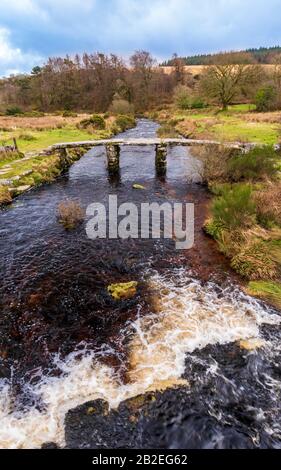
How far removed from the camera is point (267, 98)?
39.0 meters

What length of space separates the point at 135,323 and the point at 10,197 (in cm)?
1019

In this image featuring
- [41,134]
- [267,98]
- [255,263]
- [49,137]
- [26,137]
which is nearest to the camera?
[255,263]

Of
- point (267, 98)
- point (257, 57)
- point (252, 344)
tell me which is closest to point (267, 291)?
point (252, 344)

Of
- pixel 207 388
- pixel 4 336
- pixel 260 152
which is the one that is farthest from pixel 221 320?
pixel 260 152

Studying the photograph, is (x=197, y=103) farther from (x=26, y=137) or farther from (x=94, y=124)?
(x=26, y=137)

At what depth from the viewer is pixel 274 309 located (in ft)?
25.3

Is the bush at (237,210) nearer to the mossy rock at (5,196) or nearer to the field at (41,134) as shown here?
the mossy rock at (5,196)

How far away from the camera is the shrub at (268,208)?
11.2m

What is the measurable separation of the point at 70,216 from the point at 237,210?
6.62 meters

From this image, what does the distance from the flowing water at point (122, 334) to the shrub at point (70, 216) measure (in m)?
0.48

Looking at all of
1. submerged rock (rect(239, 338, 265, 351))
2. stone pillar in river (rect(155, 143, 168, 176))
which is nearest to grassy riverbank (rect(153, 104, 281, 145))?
stone pillar in river (rect(155, 143, 168, 176))

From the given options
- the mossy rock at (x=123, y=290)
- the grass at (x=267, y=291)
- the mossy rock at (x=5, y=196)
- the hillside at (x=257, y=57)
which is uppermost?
the hillside at (x=257, y=57)

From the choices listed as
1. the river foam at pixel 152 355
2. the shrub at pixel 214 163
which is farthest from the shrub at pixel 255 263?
the shrub at pixel 214 163

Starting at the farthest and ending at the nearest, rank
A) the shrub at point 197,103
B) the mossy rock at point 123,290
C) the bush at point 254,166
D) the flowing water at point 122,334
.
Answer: the shrub at point 197,103
the bush at point 254,166
the mossy rock at point 123,290
the flowing water at point 122,334
